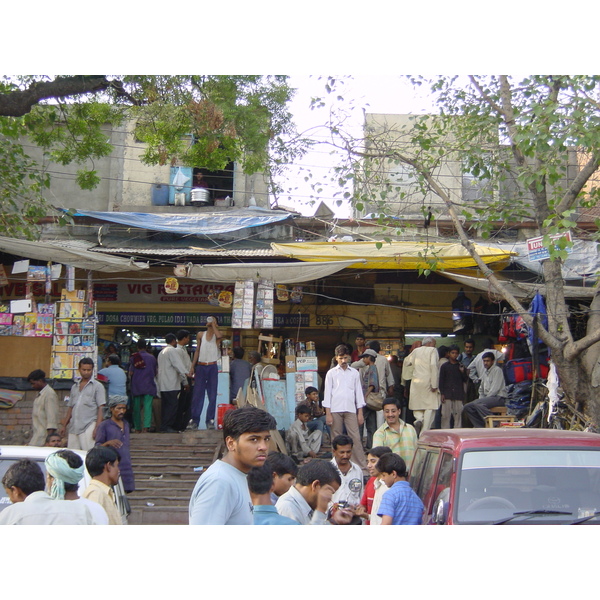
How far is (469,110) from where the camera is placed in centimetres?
889

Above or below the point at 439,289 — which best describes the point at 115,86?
above

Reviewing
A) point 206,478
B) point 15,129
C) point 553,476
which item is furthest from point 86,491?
point 15,129

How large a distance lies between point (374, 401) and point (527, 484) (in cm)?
652

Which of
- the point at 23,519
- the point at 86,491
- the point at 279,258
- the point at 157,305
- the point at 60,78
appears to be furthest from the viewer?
the point at 157,305

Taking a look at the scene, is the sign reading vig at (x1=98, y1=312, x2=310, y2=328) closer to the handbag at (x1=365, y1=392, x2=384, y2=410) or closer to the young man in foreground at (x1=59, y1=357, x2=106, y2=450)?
the handbag at (x1=365, y1=392, x2=384, y2=410)

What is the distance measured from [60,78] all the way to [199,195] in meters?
6.32

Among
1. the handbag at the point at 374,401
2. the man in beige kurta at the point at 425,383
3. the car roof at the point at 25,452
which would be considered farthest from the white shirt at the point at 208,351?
the car roof at the point at 25,452

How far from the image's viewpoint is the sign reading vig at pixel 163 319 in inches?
543

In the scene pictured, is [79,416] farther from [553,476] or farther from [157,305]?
[553,476]

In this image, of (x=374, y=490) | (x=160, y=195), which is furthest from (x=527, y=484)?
(x=160, y=195)

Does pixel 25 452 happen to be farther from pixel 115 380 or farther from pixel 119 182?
pixel 119 182

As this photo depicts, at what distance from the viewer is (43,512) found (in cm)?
384

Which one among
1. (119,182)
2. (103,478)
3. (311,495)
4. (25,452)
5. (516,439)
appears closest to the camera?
(311,495)

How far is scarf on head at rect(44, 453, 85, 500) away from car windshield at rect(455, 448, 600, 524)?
2.37 metres
